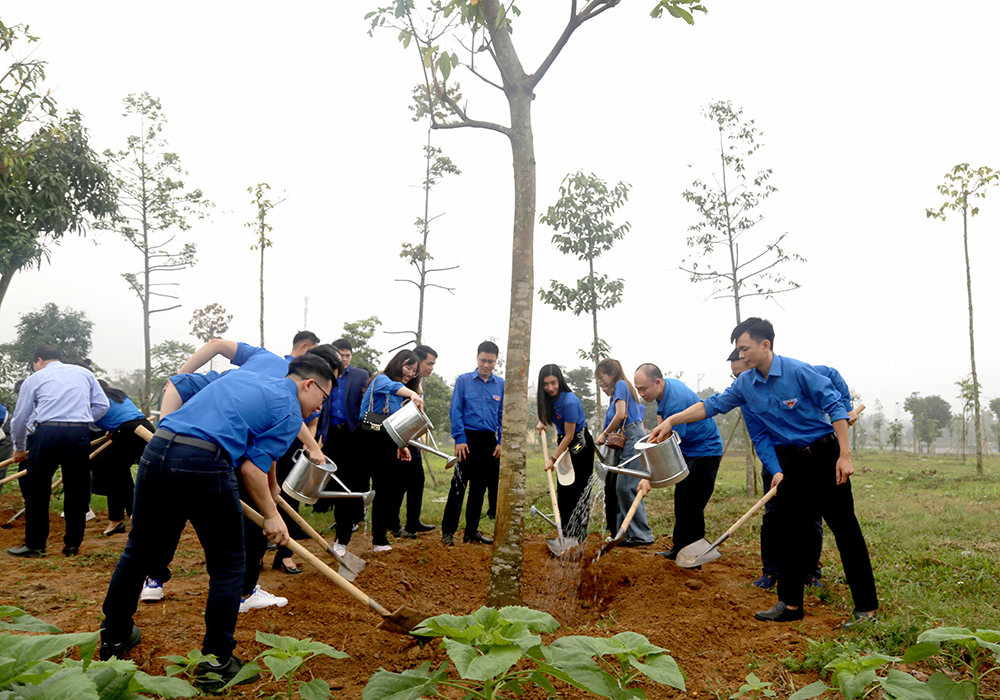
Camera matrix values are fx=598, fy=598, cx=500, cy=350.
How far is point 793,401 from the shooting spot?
3.59 m

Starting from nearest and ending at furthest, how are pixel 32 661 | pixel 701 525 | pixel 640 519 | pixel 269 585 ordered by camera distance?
pixel 32 661 → pixel 269 585 → pixel 701 525 → pixel 640 519

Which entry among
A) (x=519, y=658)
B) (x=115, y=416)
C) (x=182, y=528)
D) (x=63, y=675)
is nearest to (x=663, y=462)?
(x=519, y=658)

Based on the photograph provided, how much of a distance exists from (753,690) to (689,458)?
8.92 feet

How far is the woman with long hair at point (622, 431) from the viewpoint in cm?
564

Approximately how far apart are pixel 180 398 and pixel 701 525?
161 inches

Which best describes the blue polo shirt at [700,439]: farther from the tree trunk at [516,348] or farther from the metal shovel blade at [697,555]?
the tree trunk at [516,348]

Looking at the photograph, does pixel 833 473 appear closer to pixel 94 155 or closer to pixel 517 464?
pixel 517 464

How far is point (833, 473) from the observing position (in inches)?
137

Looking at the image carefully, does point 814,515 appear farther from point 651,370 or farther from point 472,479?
point 472,479

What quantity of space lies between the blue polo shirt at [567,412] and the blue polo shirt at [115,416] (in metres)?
4.04

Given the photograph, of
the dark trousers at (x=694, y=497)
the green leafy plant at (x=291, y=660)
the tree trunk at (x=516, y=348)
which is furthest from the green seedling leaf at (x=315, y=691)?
the dark trousers at (x=694, y=497)

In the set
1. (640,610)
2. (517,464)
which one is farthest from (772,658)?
(517,464)

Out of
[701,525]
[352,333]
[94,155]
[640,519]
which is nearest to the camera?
[701,525]

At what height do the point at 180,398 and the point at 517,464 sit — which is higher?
the point at 180,398
